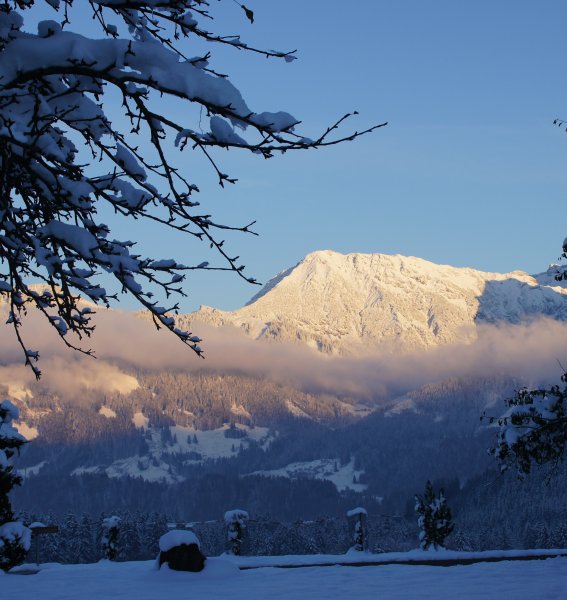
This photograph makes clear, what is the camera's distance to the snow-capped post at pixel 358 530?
19.4m

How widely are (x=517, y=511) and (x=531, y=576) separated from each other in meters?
136

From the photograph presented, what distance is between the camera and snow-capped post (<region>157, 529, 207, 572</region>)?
13656mm

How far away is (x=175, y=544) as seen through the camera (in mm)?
13875

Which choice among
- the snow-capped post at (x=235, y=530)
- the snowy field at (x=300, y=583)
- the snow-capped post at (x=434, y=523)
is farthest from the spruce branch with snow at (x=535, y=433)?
the snow-capped post at (x=235, y=530)

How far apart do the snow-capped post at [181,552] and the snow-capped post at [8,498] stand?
409 centimetres

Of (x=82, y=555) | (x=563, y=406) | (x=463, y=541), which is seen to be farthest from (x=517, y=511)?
(x=563, y=406)

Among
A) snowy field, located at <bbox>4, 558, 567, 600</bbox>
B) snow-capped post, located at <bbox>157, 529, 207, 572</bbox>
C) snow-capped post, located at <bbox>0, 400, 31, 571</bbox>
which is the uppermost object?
snow-capped post, located at <bbox>0, 400, 31, 571</bbox>

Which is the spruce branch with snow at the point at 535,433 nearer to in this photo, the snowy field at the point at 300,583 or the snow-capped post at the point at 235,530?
the snowy field at the point at 300,583

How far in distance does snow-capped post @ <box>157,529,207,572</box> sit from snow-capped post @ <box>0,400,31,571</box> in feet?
13.4

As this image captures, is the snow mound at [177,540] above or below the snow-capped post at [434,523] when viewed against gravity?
above

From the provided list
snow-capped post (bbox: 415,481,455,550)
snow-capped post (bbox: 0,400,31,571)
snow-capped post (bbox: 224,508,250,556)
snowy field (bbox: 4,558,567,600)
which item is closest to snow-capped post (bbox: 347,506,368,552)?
snow-capped post (bbox: 415,481,455,550)

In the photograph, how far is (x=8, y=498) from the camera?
32.1 feet

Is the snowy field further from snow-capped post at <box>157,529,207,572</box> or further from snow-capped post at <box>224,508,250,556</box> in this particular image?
snow-capped post at <box>224,508,250,556</box>

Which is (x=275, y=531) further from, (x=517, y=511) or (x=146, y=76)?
(x=146, y=76)
